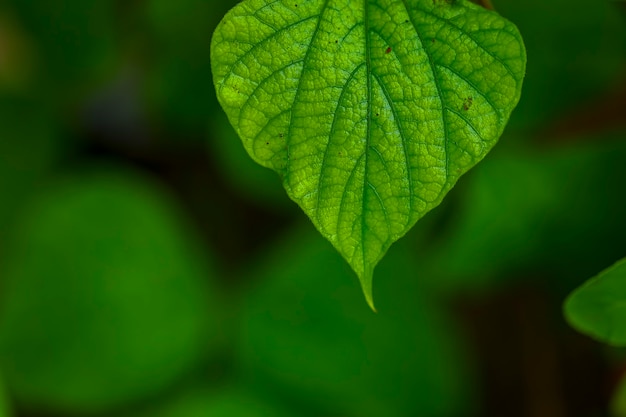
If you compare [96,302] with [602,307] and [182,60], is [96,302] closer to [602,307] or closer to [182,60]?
[182,60]

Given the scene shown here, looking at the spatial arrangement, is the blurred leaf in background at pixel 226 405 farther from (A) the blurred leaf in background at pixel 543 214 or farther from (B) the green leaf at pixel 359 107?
(B) the green leaf at pixel 359 107

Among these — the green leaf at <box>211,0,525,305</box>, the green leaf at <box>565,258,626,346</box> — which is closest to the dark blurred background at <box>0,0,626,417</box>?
the green leaf at <box>565,258,626,346</box>

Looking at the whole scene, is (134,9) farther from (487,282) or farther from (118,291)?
(487,282)

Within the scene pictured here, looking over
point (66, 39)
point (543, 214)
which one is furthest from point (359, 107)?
point (66, 39)

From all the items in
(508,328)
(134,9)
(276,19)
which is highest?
(276,19)

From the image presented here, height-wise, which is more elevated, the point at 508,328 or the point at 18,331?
the point at 18,331

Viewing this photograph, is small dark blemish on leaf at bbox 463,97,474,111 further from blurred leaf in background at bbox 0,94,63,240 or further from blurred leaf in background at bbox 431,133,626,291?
blurred leaf in background at bbox 0,94,63,240

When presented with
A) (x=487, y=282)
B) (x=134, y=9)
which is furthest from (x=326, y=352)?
(x=134, y=9)
